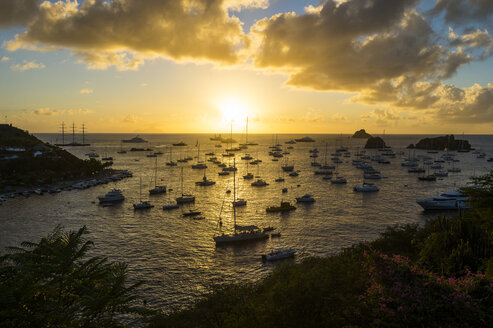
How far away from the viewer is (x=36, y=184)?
10050 centimetres

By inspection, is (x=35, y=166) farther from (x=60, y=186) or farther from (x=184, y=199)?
(x=184, y=199)

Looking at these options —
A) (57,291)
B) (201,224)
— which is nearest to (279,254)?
(201,224)

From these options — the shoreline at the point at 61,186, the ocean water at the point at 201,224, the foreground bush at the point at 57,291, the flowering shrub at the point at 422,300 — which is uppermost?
the flowering shrub at the point at 422,300

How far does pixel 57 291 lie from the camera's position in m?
19.2

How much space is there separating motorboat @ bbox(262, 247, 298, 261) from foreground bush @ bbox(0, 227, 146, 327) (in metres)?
27.7

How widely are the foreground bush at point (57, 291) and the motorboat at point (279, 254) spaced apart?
90.8 ft

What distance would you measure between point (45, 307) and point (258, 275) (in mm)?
28013

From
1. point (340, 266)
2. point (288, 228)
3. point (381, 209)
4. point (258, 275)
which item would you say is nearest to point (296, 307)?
point (340, 266)

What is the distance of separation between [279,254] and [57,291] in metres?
31.3

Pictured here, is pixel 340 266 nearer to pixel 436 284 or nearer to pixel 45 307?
pixel 436 284

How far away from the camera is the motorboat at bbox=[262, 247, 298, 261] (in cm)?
4447

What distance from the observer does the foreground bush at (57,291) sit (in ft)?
51.1

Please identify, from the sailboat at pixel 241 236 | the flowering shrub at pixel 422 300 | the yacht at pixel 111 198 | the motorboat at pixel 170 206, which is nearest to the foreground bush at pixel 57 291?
the flowering shrub at pixel 422 300

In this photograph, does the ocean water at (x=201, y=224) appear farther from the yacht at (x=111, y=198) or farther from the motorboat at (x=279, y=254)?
the yacht at (x=111, y=198)
